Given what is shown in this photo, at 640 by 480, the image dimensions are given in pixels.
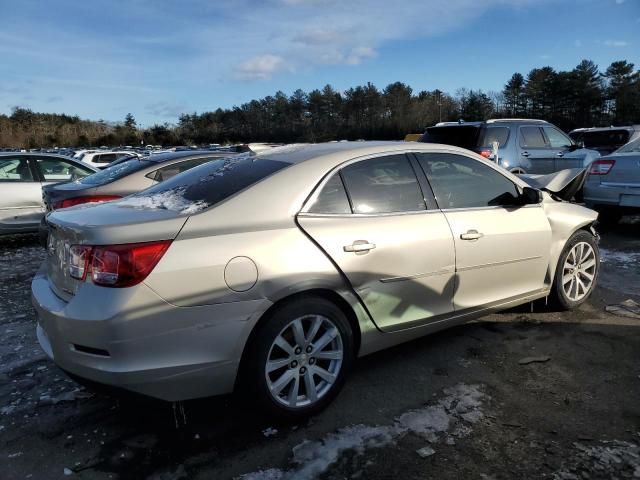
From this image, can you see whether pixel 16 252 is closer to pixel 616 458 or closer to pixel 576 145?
pixel 616 458

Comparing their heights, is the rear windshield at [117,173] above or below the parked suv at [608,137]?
below

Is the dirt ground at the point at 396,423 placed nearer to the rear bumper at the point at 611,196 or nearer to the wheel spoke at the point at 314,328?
the wheel spoke at the point at 314,328

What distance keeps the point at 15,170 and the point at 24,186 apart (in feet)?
1.13

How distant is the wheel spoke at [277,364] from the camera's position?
272 centimetres

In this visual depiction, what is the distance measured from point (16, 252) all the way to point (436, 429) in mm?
7355

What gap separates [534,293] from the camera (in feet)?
13.7

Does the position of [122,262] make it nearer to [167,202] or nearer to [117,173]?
[167,202]

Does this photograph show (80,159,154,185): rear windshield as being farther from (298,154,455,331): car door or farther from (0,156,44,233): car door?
(298,154,455,331): car door

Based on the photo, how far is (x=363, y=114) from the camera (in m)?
74.0

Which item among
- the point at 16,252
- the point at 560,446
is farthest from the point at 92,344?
the point at 16,252

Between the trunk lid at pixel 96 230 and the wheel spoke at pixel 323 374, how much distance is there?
→ 1.08 metres

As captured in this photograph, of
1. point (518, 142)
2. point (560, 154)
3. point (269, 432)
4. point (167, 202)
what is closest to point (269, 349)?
point (269, 432)

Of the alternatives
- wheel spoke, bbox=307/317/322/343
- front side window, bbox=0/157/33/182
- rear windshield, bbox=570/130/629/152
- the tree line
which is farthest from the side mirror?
the tree line

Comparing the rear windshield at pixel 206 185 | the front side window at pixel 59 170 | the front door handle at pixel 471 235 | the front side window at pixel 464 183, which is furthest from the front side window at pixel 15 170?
the front door handle at pixel 471 235
